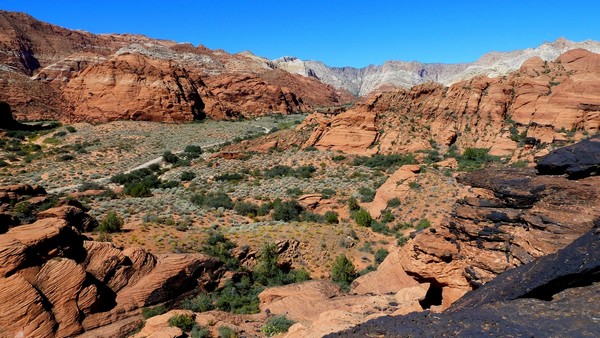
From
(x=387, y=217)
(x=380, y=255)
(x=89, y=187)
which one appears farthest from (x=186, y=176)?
(x=380, y=255)

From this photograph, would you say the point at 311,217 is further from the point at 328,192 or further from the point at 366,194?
the point at 366,194

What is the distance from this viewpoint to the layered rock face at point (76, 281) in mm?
10500

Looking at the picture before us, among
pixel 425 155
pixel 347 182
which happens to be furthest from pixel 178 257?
pixel 425 155

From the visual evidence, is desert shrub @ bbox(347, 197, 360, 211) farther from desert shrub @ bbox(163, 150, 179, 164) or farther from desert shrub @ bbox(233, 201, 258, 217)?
desert shrub @ bbox(163, 150, 179, 164)

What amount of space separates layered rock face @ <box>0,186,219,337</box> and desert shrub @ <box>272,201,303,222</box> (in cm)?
904

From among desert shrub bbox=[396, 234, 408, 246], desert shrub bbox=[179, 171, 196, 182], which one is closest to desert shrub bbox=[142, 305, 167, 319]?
desert shrub bbox=[396, 234, 408, 246]

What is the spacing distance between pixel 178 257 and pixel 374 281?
7994 millimetres

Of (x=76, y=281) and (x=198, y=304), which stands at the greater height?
(x=76, y=281)

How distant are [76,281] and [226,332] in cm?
525

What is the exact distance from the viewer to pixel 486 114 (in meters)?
38.5

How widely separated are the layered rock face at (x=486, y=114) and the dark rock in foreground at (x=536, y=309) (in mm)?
31931

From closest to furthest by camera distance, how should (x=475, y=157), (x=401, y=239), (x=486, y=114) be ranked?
(x=401, y=239)
(x=475, y=157)
(x=486, y=114)

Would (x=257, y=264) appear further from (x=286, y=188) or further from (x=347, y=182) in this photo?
(x=347, y=182)

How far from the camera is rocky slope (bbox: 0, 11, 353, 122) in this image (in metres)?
54.5
